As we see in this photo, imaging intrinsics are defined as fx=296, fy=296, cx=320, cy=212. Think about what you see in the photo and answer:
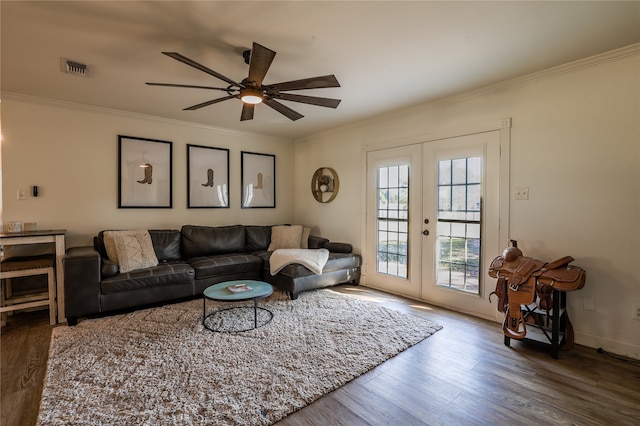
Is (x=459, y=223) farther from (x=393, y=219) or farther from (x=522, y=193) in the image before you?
(x=393, y=219)

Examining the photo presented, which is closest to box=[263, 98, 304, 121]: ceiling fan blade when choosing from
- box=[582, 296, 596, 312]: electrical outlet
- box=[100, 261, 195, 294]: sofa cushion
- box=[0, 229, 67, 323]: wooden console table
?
box=[100, 261, 195, 294]: sofa cushion

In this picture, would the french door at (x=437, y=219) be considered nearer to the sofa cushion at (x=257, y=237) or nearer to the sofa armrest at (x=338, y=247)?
the sofa armrest at (x=338, y=247)

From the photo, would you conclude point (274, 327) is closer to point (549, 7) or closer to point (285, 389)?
point (285, 389)

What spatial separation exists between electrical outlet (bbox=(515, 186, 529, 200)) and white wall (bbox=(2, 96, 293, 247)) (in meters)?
4.41

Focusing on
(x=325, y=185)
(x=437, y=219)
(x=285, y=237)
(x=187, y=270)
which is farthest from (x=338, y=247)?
(x=187, y=270)

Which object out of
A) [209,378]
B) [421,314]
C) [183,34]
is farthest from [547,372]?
[183,34]

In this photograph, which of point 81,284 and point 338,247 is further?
point 338,247

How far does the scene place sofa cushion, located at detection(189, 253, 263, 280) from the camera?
3867mm

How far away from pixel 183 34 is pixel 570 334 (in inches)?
158

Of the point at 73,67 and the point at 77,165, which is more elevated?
the point at 73,67

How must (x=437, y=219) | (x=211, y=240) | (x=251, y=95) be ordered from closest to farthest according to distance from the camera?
(x=251, y=95) → (x=437, y=219) → (x=211, y=240)

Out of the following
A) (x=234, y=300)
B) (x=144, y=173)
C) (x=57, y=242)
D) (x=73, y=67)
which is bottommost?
(x=234, y=300)

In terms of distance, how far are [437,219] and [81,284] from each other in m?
4.05

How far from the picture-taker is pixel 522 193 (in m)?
3.03
